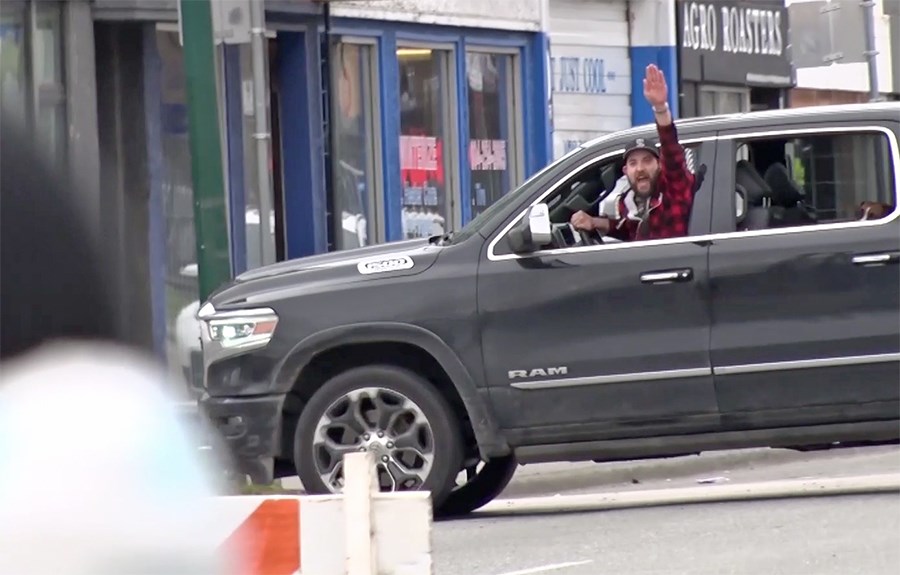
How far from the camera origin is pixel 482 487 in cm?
994

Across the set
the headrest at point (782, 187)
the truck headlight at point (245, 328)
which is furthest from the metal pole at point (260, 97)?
the headrest at point (782, 187)

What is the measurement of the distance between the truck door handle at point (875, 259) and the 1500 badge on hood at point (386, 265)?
6.72 feet

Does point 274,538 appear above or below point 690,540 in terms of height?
above

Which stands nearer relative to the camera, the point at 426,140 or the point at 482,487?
the point at 482,487

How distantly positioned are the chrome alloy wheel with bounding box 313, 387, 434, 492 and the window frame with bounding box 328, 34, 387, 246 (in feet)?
28.5

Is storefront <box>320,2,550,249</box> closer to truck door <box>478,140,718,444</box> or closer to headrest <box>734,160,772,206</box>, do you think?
headrest <box>734,160,772,206</box>

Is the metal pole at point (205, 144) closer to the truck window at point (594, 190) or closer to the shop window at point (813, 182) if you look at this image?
the truck window at point (594, 190)

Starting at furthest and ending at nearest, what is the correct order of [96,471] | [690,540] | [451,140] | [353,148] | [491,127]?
[491,127] < [451,140] < [353,148] < [690,540] < [96,471]

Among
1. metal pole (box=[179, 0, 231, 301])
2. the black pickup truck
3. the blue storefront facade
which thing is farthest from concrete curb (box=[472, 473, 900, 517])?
the blue storefront facade

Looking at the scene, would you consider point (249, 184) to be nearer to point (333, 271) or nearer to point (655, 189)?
point (333, 271)

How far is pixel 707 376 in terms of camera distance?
896 centimetres

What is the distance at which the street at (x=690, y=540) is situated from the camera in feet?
24.5

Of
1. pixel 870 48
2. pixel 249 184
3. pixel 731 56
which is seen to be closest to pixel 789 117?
pixel 870 48

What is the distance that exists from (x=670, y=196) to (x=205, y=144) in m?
3.34
